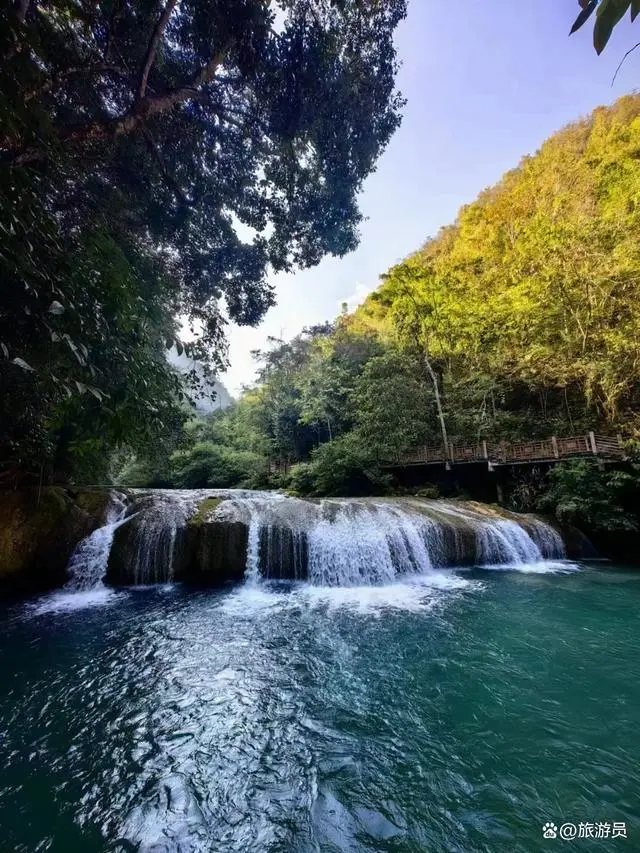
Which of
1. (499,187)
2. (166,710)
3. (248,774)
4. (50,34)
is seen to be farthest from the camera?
(499,187)

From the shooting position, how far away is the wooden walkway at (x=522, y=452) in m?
11.0

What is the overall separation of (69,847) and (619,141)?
36800 mm

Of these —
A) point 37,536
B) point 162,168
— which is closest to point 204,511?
point 37,536

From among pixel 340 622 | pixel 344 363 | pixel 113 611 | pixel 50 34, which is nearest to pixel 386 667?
pixel 340 622

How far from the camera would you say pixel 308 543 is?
7926mm

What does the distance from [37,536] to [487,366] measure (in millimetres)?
18228

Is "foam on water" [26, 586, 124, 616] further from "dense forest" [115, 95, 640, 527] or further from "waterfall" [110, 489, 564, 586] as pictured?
"dense forest" [115, 95, 640, 527]

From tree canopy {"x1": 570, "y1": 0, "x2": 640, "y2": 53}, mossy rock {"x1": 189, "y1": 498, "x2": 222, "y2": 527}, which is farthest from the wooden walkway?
tree canopy {"x1": 570, "y1": 0, "x2": 640, "y2": 53}

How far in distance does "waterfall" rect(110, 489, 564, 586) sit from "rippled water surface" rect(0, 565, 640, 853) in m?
1.83

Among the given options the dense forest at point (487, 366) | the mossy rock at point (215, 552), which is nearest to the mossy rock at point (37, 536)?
the mossy rock at point (215, 552)

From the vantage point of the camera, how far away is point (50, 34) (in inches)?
152

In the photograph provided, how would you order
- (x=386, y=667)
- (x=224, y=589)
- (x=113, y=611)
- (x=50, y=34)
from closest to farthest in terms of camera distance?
(x=50, y=34) → (x=386, y=667) → (x=113, y=611) → (x=224, y=589)

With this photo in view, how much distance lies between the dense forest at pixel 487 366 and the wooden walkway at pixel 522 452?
2.08ft

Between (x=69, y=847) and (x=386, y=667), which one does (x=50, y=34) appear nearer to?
(x=69, y=847)
